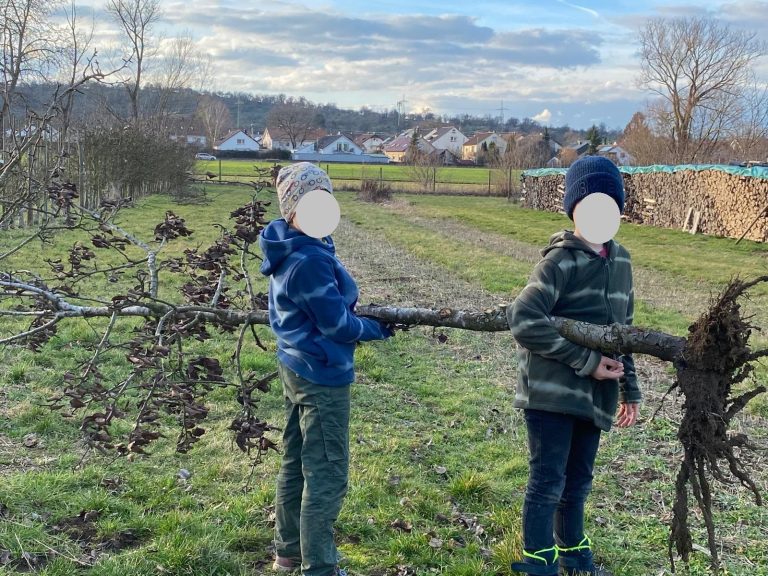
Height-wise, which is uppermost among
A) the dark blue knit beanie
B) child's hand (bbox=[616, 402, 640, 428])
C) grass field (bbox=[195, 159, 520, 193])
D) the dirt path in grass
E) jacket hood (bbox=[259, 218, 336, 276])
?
grass field (bbox=[195, 159, 520, 193])

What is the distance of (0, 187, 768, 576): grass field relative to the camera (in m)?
3.58

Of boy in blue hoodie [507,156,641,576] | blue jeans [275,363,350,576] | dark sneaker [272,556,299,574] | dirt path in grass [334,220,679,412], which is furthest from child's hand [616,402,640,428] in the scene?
dirt path in grass [334,220,679,412]

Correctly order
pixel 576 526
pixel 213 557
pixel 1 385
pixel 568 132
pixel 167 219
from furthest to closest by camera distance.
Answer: pixel 568 132 < pixel 1 385 < pixel 167 219 < pixel 213 557 < pixel 576 526

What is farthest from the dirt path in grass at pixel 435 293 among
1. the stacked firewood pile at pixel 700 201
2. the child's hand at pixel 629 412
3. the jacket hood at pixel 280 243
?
the stacked firewood pile at pixel 700 201

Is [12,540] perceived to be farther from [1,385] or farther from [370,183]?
[370,183]

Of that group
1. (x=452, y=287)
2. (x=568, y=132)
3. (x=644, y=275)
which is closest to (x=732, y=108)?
(x=644, y=275)

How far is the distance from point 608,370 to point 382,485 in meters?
2.16

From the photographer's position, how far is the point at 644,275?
14.2 m

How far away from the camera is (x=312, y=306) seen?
9.34ft

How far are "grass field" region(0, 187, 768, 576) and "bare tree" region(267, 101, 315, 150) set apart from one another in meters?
92.4

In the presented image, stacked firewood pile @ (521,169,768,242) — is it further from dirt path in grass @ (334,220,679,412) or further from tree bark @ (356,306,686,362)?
tree bark @ (356,306,686,362)

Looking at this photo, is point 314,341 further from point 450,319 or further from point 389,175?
point 389,175

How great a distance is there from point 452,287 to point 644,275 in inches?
194

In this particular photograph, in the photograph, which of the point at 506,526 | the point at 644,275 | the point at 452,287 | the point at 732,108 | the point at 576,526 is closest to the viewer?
the point at 576,526
